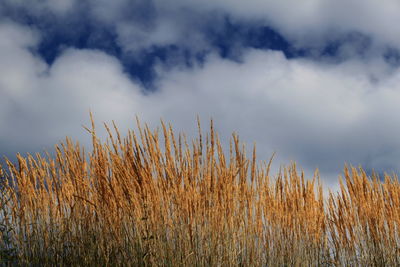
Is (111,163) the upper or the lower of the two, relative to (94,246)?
upper

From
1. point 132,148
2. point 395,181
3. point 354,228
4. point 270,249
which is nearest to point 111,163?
point 132,148

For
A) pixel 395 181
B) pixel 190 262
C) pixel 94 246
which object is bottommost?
pixel 190 262

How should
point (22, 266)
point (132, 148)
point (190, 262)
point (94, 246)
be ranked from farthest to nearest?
point (22, 266), point (94, 246), point (132, 148), point (190, 262)

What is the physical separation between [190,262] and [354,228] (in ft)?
8.55

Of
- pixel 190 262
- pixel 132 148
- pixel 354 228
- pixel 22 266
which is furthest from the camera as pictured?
pixel 354 228

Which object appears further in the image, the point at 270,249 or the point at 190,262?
the point at 270,249

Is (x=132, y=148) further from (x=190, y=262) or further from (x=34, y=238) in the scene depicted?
(x=34, y=238)

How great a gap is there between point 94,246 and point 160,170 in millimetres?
1010

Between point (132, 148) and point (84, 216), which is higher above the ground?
point (132, 148)

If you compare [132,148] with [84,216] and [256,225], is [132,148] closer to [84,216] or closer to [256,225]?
[84,216]

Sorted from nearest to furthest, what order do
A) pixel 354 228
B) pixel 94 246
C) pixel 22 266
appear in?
1. pixel 94 246
2. pixel 22 266
3. pixel 354 228

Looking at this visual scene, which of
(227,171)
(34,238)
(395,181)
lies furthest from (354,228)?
(34,238)

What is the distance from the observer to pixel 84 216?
4.17 meters

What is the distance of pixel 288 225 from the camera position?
14.7ft
